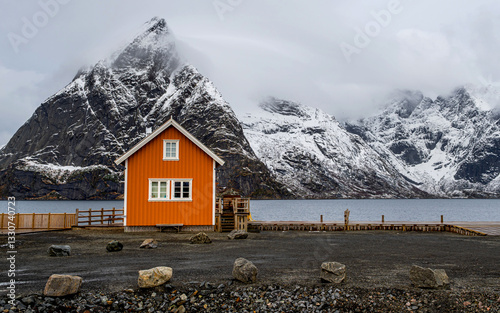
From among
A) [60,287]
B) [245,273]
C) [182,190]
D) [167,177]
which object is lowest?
[60,287]

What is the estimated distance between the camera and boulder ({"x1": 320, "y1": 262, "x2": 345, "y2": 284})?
15039mm

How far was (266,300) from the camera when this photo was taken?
1397cm

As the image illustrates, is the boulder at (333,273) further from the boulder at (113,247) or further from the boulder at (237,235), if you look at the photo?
the boulder at (237,235)

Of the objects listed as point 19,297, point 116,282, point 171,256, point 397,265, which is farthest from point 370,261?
point 19,297

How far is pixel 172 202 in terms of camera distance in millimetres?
34375

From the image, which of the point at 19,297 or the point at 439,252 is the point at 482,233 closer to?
the point at 439,252

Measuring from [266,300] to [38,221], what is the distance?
2799cm

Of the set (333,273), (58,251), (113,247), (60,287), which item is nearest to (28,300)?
(60,287)

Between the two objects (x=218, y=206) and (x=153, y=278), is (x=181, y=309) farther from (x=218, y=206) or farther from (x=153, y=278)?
(x=218, y=206)

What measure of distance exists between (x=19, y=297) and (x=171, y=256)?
8.47m

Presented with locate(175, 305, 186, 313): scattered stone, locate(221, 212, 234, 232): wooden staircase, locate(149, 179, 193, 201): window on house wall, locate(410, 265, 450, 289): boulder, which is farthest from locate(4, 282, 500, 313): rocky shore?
locate(221, 212, 234, 232): wooden staircase

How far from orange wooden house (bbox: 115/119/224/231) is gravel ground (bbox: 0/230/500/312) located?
397 inches

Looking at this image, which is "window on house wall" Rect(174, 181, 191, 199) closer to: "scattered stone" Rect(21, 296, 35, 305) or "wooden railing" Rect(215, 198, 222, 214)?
"wooden railing" Rect(215, 198, 222, 214)

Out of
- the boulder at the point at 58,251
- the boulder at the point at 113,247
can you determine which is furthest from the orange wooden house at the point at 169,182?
the boulder at the point at 58,251
